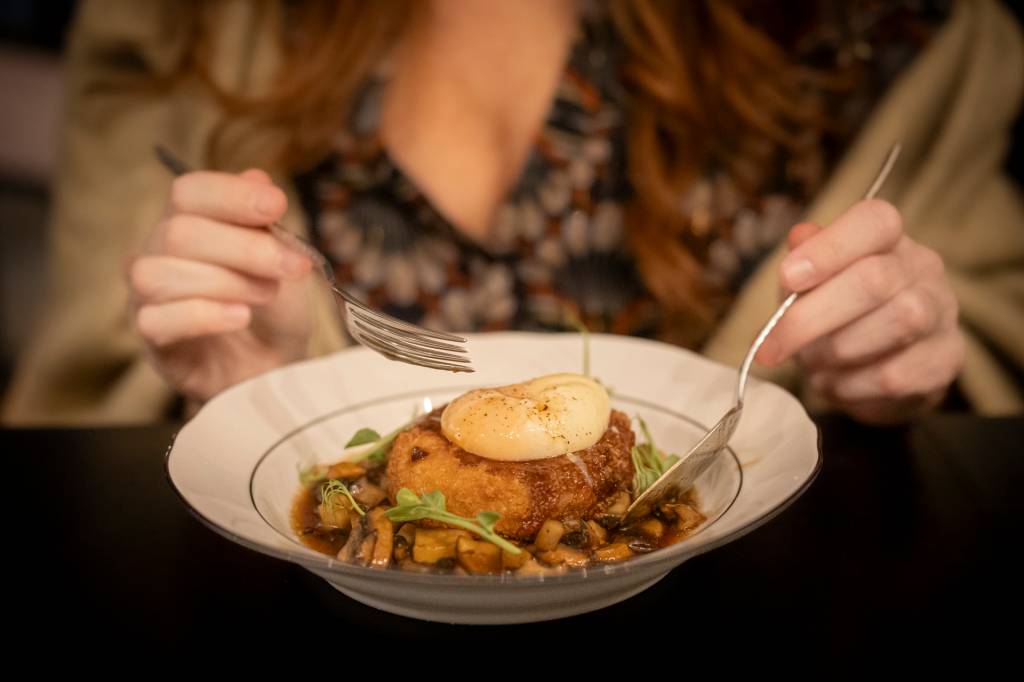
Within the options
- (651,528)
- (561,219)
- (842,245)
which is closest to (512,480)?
(651,528)

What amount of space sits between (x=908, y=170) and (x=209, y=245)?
1695 mm

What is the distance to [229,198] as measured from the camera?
3.88ft

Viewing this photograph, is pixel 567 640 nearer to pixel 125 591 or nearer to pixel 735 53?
pixel 125 591

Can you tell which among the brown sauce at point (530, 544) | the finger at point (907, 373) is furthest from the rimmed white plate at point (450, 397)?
the finger at point (907, 373)

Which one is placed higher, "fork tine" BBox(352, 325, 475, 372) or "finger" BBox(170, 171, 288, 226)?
"finger" BBox(170, 171, 288, 226)

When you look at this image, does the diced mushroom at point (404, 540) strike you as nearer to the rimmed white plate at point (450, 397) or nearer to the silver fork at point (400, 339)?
the rimmed white plate at point (450, 397)

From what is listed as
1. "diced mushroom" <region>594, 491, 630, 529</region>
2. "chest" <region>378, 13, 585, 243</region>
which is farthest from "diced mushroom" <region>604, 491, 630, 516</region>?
"chest" <region>378, 13, 585, 243</region>

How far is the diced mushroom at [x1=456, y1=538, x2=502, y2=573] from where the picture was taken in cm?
88

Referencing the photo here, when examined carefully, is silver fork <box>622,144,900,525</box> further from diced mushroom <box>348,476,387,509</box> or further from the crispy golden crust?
diced mushroom <box>348,476,387,509</box>

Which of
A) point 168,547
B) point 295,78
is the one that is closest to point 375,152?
point 295,78

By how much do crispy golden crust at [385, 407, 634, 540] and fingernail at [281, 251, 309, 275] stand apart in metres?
0.31

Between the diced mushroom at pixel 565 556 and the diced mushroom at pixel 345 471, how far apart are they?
0.29 m

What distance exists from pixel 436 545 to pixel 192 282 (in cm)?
57

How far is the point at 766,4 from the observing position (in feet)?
7.32
